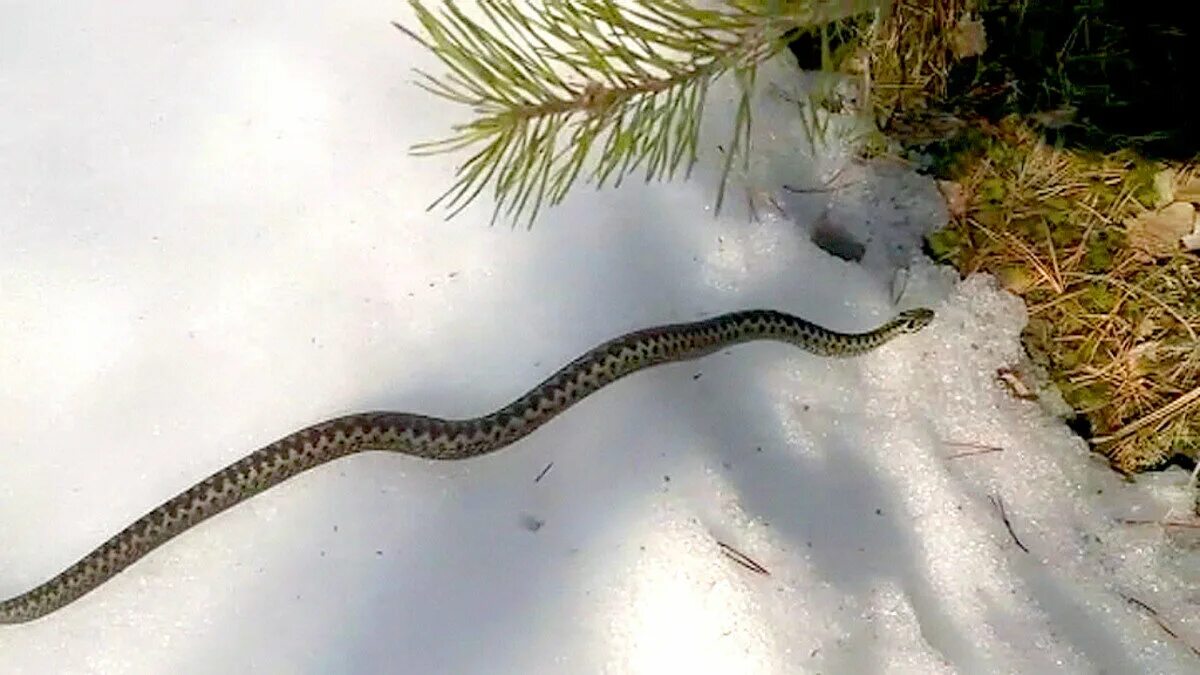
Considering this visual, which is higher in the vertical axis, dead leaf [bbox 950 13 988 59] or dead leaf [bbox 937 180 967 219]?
dead leaf [bbox 950 13 988 59]

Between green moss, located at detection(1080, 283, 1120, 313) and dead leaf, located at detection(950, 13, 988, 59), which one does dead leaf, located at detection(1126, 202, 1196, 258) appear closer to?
green moss, located at detection(1080, 283, 1120, 313)

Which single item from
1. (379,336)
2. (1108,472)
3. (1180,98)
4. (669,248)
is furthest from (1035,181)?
(379,336)

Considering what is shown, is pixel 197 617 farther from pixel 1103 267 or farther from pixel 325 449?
pixel 1103 267

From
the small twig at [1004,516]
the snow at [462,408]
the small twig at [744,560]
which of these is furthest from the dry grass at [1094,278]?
the small twig at [744,560]

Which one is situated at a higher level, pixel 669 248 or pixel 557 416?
pixel 669 248

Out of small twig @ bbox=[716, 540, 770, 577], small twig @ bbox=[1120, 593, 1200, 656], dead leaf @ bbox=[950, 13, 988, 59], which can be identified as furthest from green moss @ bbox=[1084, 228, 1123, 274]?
small twig @ bbox=[716, 540, 770, 577]

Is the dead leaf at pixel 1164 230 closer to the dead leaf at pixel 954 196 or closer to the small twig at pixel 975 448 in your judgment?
the dead leaf at pixel 954 196

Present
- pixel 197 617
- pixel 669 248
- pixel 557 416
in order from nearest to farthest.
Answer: pixel 197 617, pixel 557 416, pixel 669 248
